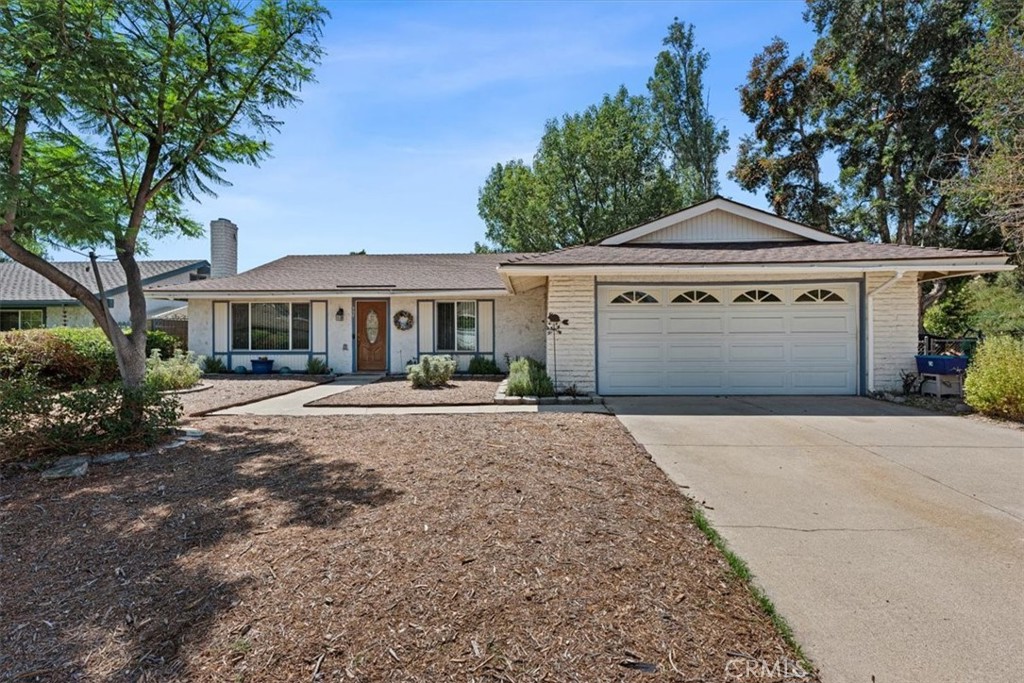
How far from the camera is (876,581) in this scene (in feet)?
9.64

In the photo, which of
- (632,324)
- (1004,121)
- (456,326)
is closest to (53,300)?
(456,326)

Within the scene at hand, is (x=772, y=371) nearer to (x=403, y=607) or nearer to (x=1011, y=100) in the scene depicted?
(x=1011, y=100)

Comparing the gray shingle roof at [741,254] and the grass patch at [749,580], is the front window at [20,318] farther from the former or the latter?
the grass patch at [749,580]

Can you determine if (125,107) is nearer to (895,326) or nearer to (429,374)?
(429,374)

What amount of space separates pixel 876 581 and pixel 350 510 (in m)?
3.40

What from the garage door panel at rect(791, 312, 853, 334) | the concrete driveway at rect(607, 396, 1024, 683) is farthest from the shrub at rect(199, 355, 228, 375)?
the garage door panel at rect(791, 312, 853, 334)

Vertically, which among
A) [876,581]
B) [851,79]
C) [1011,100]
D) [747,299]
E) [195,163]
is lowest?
[876,581]

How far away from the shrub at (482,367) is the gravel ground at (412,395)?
1.53m

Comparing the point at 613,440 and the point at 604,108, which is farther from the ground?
the point at 604,108

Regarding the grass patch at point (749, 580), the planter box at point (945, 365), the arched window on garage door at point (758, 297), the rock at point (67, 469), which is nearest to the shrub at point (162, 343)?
the rock at point (67, 469)

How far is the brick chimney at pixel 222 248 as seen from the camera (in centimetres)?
1767

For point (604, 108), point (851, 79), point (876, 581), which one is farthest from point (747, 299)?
point (604, 108)

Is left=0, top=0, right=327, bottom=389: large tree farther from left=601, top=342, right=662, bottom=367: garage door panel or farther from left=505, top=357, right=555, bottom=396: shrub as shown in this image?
left=601, top=342, right=662, bottom=367: garage door panel

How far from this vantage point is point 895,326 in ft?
32.5
